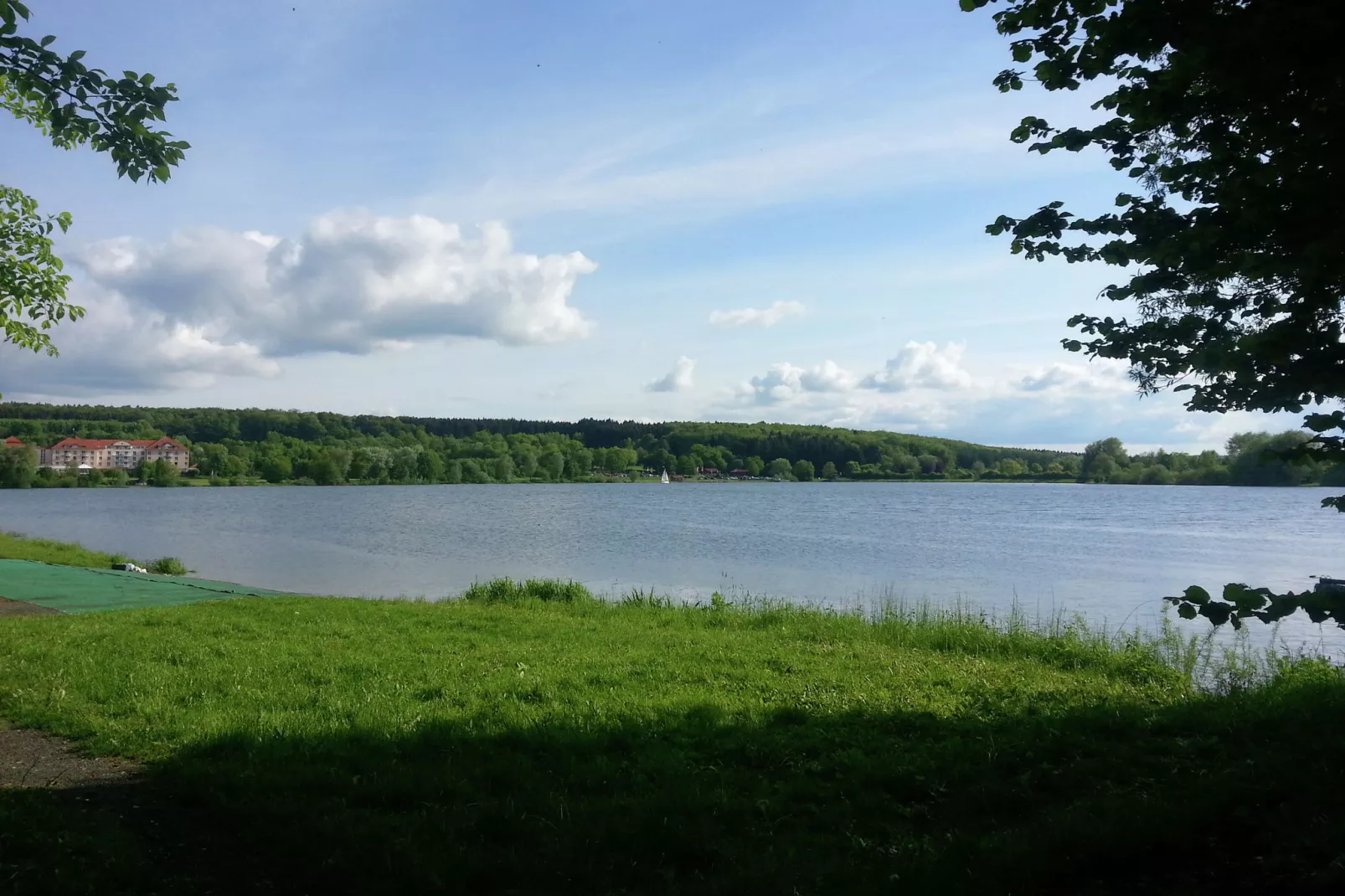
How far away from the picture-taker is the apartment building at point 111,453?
388 feet

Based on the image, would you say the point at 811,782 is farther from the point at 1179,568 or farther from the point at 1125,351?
the point at 1179,568

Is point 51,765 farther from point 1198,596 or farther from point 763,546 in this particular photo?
point 763,546

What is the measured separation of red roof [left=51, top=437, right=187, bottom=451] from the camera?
120 m

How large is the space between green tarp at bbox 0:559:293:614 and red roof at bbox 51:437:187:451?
4463 inches

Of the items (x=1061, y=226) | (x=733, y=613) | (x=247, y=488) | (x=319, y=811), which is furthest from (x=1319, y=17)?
(x=247, y=488)

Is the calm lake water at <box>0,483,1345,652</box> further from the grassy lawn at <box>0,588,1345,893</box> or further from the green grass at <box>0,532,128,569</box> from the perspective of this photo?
the grassy lawn at <box>0,588,1345,893</box>

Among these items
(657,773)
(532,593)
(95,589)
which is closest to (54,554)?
(95,589)

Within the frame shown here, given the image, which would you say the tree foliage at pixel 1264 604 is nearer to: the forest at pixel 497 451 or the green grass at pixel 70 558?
the green grass at pixel 70 558

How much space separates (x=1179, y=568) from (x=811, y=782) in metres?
25.7

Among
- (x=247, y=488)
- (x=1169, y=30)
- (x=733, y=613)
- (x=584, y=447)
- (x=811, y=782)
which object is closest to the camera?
(x=1169, y=30)

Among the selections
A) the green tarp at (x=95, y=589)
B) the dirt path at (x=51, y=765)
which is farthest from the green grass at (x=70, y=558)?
the dirt path at (x=51, y=765)

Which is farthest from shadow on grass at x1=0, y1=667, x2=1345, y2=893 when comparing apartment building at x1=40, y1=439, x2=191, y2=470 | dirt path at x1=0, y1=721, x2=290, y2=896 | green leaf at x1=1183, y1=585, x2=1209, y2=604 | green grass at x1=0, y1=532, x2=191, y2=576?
apartment building at x1=40, y1=439, x2=191, y2=470

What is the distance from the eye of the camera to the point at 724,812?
16.2 feet

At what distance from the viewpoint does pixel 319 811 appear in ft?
15.8
